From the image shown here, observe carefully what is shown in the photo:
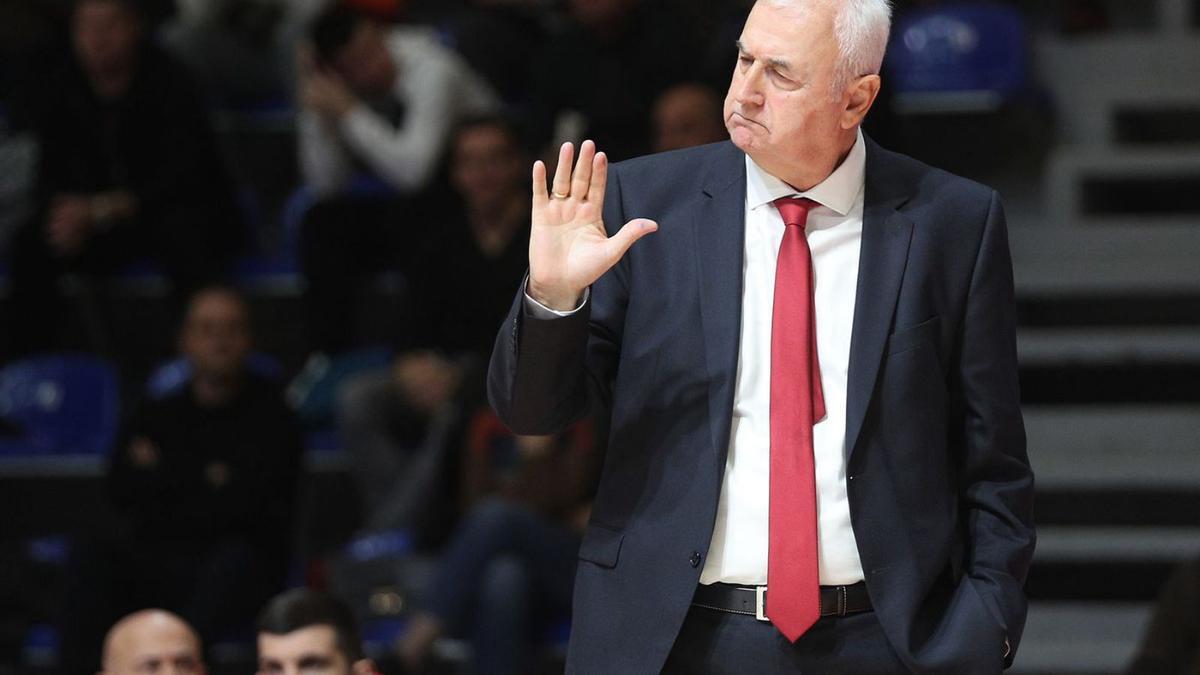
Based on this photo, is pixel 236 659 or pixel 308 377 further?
pixel 308 377

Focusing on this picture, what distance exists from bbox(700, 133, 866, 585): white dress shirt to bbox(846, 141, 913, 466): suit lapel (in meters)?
0.02

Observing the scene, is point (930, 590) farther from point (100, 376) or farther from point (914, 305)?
point (100, 376)

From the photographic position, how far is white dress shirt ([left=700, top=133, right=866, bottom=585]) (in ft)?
7.28

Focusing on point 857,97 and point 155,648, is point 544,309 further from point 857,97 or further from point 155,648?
point 155,648

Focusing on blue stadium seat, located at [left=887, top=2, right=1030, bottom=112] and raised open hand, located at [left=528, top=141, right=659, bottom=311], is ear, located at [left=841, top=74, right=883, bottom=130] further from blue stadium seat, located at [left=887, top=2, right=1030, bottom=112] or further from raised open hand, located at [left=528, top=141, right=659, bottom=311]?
blue stadium seat, located at [left=887, top=2, right=1030, bottom=112]

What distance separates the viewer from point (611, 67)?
248 inches

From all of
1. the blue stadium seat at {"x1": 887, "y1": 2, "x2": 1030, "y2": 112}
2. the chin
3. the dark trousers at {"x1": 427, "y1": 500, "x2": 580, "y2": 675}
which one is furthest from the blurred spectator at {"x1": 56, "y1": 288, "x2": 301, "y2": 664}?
the chin

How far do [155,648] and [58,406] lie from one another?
2387 millimetres

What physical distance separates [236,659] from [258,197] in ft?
8.53

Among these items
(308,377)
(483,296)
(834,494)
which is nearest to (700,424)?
(834,494)

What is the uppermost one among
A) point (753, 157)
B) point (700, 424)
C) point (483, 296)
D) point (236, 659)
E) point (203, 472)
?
point (753, 157)

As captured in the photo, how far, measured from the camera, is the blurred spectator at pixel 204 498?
539cm

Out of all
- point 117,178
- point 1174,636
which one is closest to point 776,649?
point 1174,636

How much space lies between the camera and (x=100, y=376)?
627 centimetres
